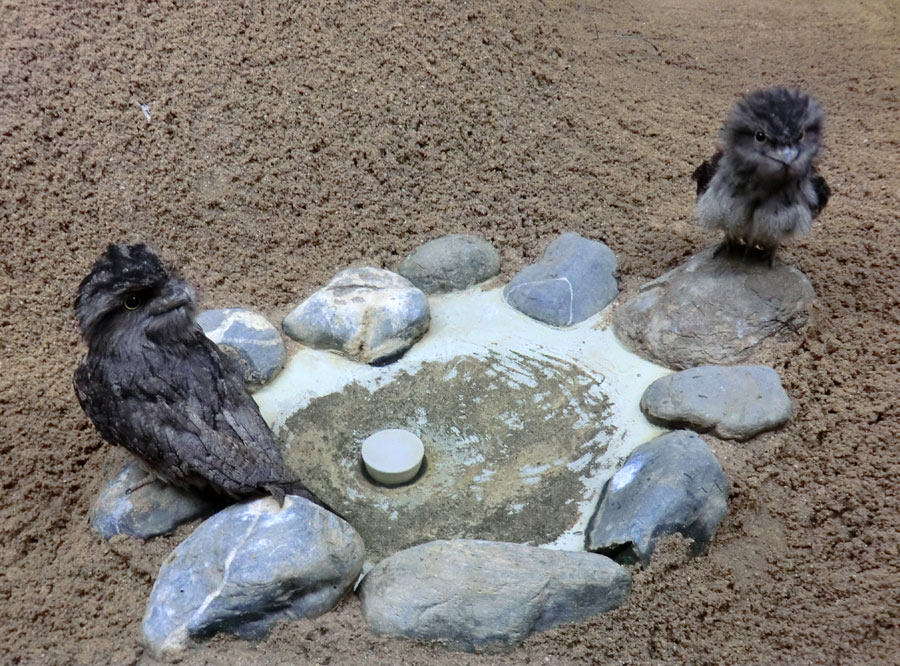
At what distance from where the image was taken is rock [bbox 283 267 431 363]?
4.01 m

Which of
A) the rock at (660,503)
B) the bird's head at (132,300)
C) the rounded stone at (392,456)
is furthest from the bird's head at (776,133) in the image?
the bird's head at (132,300)

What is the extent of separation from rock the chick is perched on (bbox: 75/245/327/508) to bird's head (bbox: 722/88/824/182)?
2.41m

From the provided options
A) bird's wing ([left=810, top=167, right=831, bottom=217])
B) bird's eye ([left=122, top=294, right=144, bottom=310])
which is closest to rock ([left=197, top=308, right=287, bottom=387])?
bird's eye ([left=122, top=294, right=144, bottom=310])

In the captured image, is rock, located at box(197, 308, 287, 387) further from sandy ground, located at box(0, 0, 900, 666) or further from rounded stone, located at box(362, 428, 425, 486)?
rounded stone, located at box(362, 428, 425, 486)

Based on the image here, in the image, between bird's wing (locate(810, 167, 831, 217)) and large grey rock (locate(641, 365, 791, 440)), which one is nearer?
large grey rock (locate(641, 365, 791, 440))

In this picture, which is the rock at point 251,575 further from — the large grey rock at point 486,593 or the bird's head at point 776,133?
the bird's head at point 776,133

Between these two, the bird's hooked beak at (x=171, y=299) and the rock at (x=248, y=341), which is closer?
the bird's hooked beak at (x=171, y=299)

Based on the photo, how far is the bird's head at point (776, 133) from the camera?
322 centimetres

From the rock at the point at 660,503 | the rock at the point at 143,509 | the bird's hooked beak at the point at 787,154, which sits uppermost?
the bird's hooked beak at the point at 787,154

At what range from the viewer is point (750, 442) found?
3.30 meters

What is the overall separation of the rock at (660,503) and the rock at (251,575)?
0.98 meters

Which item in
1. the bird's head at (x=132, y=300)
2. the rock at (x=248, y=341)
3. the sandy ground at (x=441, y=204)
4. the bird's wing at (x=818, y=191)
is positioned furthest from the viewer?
the rock at (x=248, y=341)

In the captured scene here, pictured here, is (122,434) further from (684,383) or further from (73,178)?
(684,383)

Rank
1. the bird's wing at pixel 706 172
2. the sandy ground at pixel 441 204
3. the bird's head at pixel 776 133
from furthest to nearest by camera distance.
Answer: the bird's wing at pixel 706 172
the bird's head at pixel 776 133
the sandy ground at pixel 441 204
